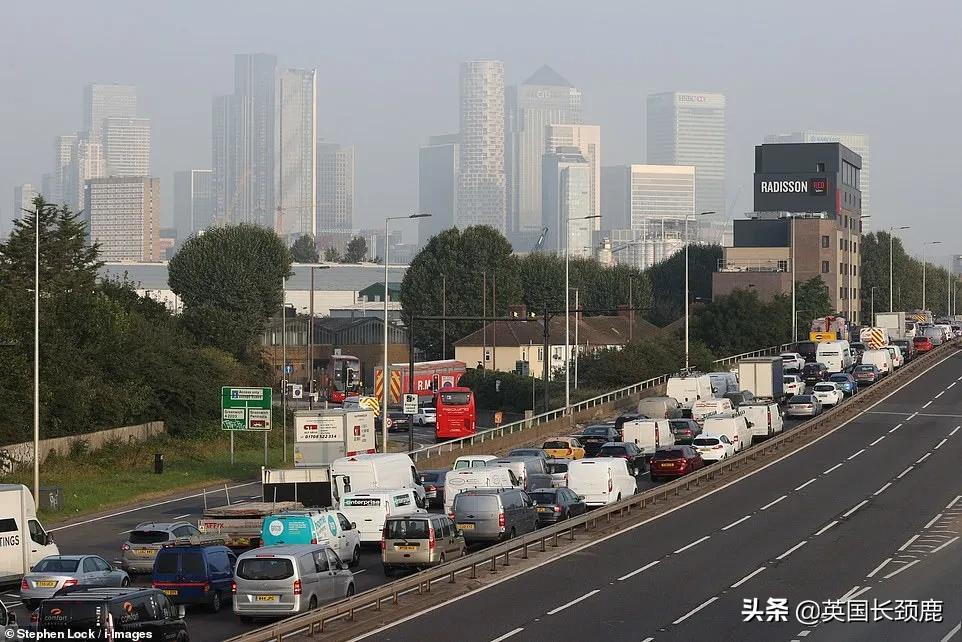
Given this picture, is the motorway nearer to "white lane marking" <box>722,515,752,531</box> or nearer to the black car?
"white lane marking" <box>722,515,752,531</box>

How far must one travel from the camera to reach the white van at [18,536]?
34.2 m

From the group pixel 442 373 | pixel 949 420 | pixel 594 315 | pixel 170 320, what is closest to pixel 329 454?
pixel 949 420

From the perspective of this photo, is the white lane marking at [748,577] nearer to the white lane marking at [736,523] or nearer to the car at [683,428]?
the white lane marking at [736,523]

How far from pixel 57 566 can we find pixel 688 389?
49591 millimetres

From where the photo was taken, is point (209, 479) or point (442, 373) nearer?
point (209, 479)

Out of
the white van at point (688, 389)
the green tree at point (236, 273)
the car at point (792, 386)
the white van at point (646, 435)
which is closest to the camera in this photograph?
the white van at point (646, 435)

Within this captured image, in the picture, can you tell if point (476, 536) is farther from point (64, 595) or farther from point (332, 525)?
point (64, 595)

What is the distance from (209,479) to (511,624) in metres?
34.4

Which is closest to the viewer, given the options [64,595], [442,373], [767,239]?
[64,595]

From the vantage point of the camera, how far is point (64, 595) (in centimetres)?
2311

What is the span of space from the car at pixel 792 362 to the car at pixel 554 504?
173ft

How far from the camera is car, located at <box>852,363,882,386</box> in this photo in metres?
89.6

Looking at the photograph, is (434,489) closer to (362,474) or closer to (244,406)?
(362,474)

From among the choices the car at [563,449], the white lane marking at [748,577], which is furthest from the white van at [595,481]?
the car at [563,449]
